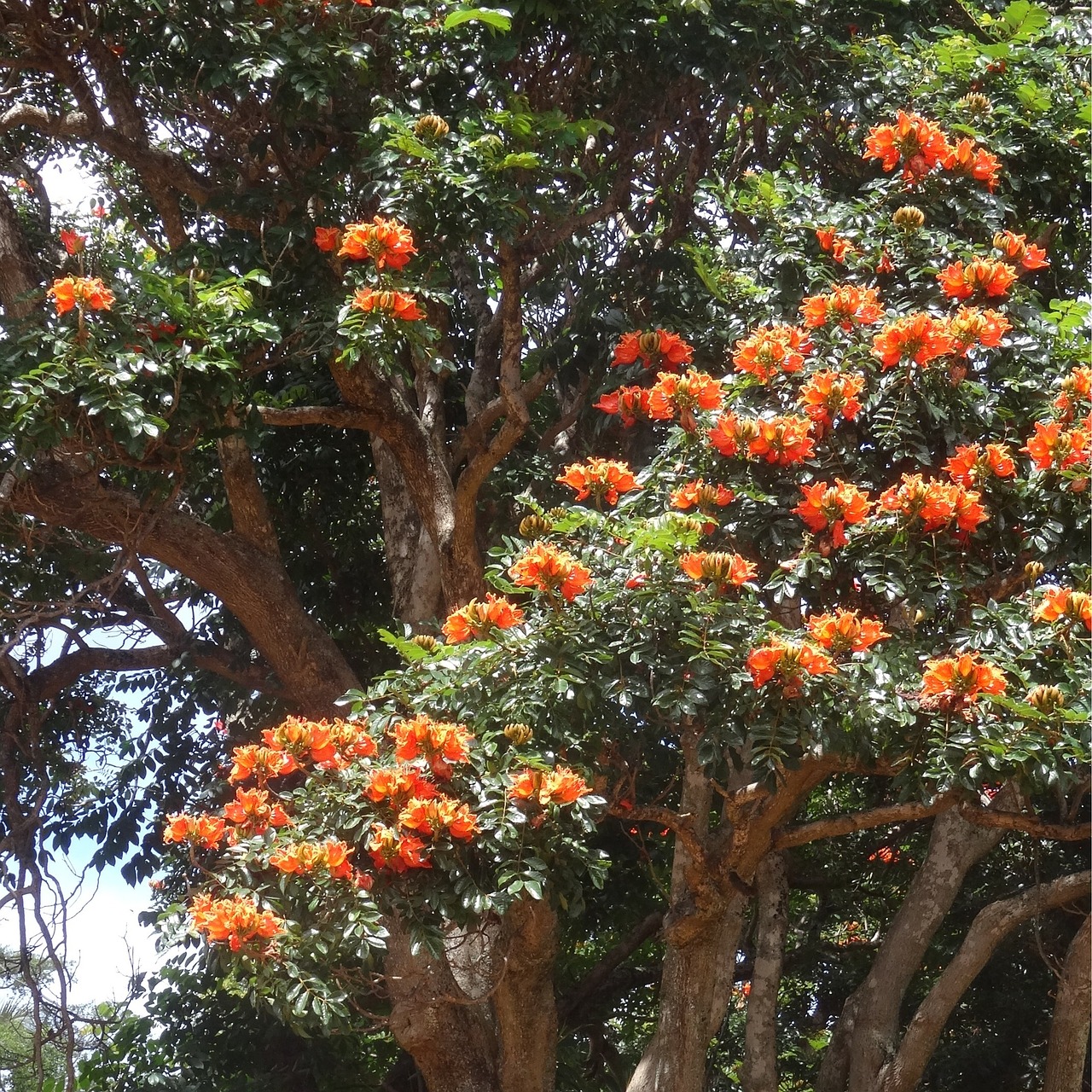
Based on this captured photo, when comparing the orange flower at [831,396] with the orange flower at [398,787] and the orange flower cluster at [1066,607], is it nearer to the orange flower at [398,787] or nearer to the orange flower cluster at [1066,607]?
the orange flower cluster at [1066,607]

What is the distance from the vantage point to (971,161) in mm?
5008

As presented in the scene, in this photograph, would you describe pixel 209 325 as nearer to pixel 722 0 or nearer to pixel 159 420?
pixel 159 420

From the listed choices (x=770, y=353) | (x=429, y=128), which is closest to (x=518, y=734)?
(x=770, y=353)

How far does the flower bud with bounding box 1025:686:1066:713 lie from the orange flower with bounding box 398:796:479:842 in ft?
5.20

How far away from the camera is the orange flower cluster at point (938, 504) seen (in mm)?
4020

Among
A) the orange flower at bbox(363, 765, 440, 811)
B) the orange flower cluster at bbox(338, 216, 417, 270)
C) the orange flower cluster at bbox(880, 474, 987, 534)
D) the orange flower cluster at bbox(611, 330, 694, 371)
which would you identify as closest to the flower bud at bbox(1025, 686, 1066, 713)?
the orange flower cluster at bbox(880, 474, 987, 534)

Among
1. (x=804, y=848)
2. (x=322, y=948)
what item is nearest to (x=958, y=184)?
(x=322, y=948)

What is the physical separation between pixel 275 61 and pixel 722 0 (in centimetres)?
200

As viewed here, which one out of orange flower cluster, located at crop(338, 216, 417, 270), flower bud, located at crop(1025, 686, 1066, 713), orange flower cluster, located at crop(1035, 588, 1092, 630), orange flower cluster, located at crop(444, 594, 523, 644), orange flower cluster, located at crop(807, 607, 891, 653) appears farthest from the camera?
orange flower cluster, located at crop(338, 216, 417, 270)

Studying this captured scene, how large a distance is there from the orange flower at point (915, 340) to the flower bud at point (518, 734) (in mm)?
1781

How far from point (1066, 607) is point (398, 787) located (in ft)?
6.49

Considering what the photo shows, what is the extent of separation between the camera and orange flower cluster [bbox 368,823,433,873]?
367cm

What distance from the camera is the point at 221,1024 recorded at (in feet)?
22.3

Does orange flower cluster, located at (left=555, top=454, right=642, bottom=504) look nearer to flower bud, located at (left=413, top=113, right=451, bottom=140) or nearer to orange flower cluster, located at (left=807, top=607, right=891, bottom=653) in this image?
orange flower cluster, located at (left=807, top=607, right=891, bottom=653)
